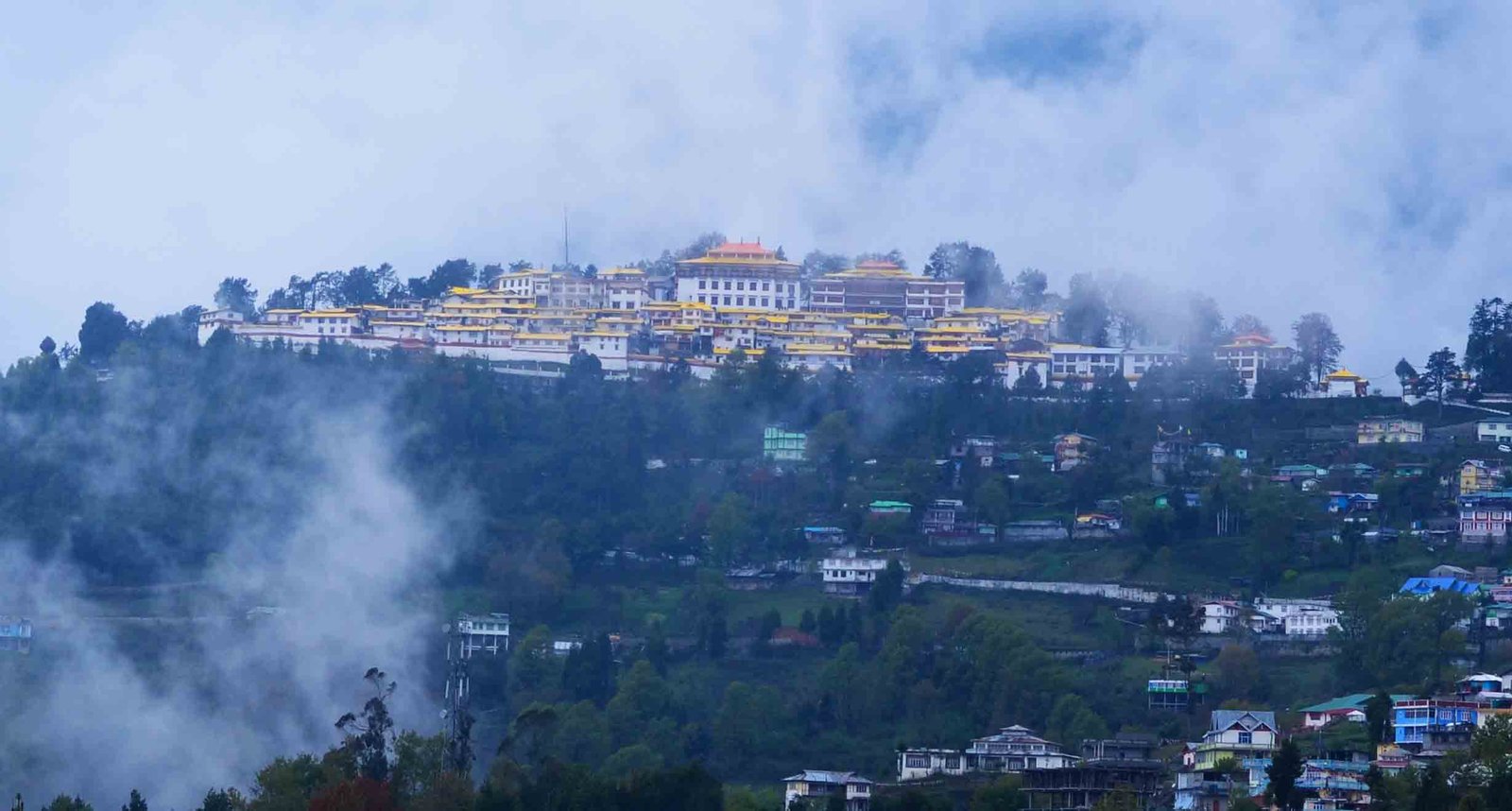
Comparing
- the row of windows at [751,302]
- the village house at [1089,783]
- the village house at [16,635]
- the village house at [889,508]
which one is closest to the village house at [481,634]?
the village house at [16,635]

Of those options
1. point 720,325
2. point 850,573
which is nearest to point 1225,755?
point 850,573

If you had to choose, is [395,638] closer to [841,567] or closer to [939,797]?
[841,567]

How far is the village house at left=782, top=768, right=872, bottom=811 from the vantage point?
1471 inches

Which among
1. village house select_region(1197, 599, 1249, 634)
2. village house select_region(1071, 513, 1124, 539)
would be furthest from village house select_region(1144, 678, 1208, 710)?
village house select_region(1071, 513, 1124, 539)

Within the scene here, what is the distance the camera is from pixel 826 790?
3872 centimetres

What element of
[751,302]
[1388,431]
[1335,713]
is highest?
[751,302]

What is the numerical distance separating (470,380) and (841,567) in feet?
36.9

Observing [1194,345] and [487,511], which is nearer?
[487,511]

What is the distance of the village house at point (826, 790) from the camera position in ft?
123

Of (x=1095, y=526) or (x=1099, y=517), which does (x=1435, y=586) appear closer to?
(x=1095, y=526)

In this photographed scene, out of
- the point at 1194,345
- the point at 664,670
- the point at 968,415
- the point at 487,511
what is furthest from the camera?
the point at 1194,345

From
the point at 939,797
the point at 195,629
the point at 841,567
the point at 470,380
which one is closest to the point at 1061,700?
the point at 939,797

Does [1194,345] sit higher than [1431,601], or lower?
higher

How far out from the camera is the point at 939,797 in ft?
118
